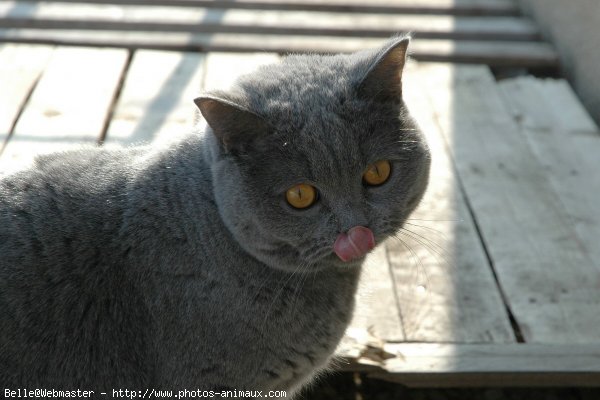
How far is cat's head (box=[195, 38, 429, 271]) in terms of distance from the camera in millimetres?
1749

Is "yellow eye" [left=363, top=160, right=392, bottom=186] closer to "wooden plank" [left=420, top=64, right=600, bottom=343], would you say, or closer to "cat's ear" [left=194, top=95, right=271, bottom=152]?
"cat's ear" [left=194, top=95, right=271, bottom=152]

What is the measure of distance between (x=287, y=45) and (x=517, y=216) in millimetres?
1506

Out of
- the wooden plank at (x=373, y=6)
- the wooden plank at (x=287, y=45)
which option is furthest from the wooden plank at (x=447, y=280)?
the wooden plank at (x=373, y=6)

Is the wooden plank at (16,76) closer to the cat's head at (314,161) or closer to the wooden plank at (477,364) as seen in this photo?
the cat's head at (314,161)

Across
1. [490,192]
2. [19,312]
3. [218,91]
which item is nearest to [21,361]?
[19,312]

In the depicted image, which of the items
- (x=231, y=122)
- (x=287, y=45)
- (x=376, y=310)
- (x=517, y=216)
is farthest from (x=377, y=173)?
(x=287, y=45)

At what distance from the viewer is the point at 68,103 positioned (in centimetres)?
325

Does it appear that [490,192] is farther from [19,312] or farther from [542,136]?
[19,312]

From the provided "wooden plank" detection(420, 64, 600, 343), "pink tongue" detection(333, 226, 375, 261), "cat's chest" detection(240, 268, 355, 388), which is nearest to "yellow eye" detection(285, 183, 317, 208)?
"pink tongue" detection(333, 226, 375, 261)

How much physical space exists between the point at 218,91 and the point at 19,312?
671mm

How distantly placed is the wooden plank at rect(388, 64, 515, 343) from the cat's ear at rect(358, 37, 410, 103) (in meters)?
0.45

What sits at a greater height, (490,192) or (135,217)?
(135,217)

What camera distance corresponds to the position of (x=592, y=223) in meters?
2.77

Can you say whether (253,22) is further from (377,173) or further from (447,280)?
(377,173)
